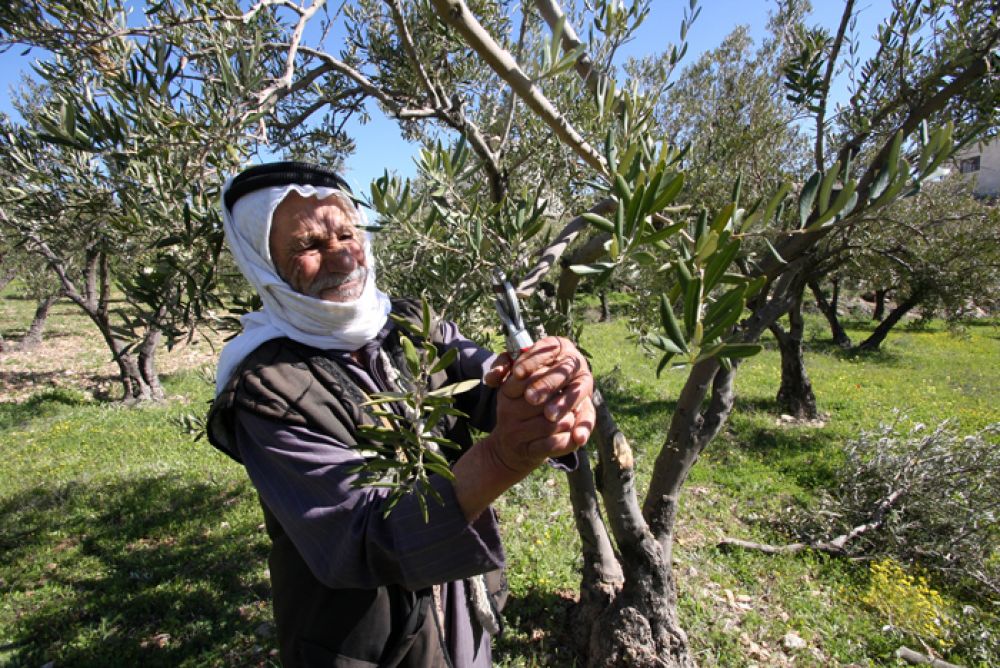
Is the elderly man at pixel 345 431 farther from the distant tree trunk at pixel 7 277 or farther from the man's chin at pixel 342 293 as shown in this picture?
the distant tree trunk at pixel 7 277

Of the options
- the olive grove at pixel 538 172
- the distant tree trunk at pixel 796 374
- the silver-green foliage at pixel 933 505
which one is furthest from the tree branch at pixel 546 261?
the distant tree trunk at pixel 796 374

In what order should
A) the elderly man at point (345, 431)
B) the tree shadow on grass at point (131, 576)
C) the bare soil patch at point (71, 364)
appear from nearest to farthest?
the elderly man at point (345, 431)
the tree shadow on grass at point (131, 576)
the bare soil patch at point (71, 364)

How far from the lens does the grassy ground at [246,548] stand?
3.93 m

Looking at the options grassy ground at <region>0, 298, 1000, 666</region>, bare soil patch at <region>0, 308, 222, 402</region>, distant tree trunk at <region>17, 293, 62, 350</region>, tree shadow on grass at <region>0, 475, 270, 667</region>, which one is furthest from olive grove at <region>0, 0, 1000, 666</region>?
distant tree trunk at <region>17, 293, 62, 350</region>

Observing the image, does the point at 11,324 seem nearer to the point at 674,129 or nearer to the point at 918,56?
the point at 674,129

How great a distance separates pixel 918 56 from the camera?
10.3 feet

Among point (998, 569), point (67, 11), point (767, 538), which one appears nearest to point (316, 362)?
point (67, 11)

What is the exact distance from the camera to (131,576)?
4.77 metres

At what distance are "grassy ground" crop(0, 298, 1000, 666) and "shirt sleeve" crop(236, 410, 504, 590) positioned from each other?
288 cm

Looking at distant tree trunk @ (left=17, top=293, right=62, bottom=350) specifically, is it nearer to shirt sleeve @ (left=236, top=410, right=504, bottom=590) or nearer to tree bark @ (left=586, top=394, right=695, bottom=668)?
tree bark @ (left=586, top=394, right=695, bottom=668)

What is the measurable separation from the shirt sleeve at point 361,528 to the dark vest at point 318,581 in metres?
0.13

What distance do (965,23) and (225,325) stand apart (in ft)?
12.6

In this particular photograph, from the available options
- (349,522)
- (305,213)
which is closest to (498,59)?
(305,213)

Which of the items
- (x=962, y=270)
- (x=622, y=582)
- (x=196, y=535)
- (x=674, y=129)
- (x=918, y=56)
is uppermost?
(x=674, y=129)
